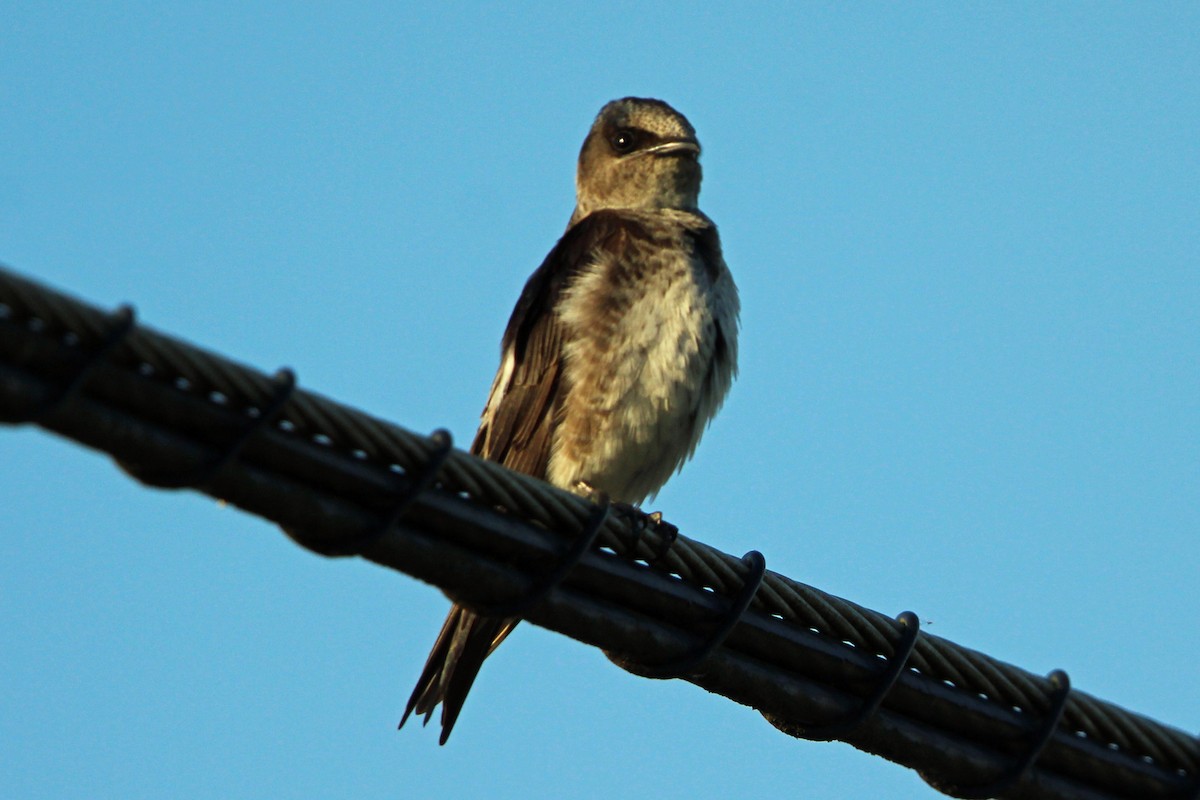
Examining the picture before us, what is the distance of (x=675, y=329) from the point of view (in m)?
6.60

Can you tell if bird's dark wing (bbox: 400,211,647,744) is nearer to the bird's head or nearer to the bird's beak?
the bird's head

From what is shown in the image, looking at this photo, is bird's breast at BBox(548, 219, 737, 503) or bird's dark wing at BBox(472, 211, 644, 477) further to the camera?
bird's dark wing at BBox(472, 211, 644, 477)

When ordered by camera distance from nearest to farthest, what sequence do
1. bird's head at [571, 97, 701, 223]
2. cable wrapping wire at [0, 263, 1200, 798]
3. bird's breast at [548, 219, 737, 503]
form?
cable wrapping wire at [0, 263, 1200, 798] → bird's breast at [548, 219, 737, 503] → bird's head at [571, 97, 701, 223]

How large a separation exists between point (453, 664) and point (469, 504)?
2094 mm

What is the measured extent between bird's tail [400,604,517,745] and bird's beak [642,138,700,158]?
3.28 metres

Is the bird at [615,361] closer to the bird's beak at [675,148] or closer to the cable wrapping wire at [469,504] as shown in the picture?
the bird's beak at [675,148]

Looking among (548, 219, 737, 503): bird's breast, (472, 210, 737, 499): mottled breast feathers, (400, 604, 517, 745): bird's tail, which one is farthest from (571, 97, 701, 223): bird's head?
(400, 604, 517, 745): bird's tail

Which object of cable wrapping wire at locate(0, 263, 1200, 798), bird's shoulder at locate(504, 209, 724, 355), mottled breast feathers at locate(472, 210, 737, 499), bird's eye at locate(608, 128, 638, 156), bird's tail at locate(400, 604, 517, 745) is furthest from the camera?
bird's eye at locate(608, 128, 638, 156)

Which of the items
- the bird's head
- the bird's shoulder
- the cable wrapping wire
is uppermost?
the bird's head

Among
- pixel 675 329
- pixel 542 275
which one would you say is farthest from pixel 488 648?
pixel 542 275

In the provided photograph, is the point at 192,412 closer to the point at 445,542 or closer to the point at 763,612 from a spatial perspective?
the point at 445,542

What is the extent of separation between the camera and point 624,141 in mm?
8641

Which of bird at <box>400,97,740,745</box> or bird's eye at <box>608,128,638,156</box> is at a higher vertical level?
bird's eye at <box>608,128,638,156</box>

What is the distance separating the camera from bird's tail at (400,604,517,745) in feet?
18.6
